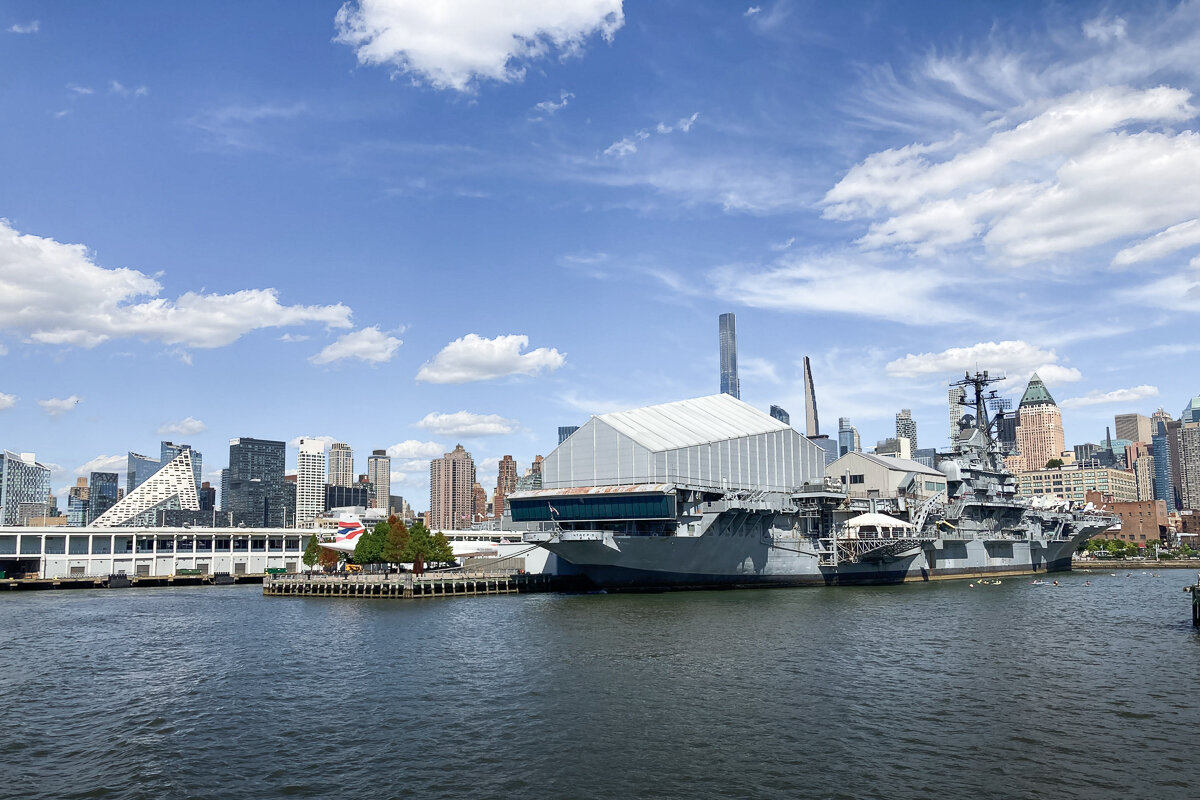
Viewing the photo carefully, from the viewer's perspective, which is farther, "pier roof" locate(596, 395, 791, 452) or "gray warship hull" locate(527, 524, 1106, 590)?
"pier roof" locate(596, 395, 791, 452)

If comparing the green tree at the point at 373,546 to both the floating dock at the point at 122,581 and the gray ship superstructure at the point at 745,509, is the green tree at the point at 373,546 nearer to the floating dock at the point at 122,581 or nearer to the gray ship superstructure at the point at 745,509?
the gray ship superstructure at the point at 745,509

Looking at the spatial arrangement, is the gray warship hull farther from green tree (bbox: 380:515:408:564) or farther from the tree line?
green tree (bbox: 380:515:408:564)

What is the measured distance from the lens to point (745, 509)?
97.9 metres

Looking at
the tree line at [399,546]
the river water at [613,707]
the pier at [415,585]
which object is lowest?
the pier at [415,585]

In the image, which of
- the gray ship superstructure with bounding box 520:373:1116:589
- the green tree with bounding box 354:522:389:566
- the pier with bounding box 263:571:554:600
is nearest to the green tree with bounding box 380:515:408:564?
the green tree with bounding box 354:522:389:566

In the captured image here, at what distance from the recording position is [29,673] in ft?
164

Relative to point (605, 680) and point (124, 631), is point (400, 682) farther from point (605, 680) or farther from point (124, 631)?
point (124, 631)

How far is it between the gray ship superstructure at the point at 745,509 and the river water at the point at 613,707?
2361cm

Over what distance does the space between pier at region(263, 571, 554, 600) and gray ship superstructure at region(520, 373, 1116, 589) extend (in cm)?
586

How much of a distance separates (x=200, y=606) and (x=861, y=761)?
271 feet

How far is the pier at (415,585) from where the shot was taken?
105250 millimetres

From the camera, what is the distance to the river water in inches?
1139

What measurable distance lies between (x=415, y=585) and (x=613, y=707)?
70.5 meters

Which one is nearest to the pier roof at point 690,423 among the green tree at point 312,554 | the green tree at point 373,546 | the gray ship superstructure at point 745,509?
the gray ship superstructure at point 745,509
